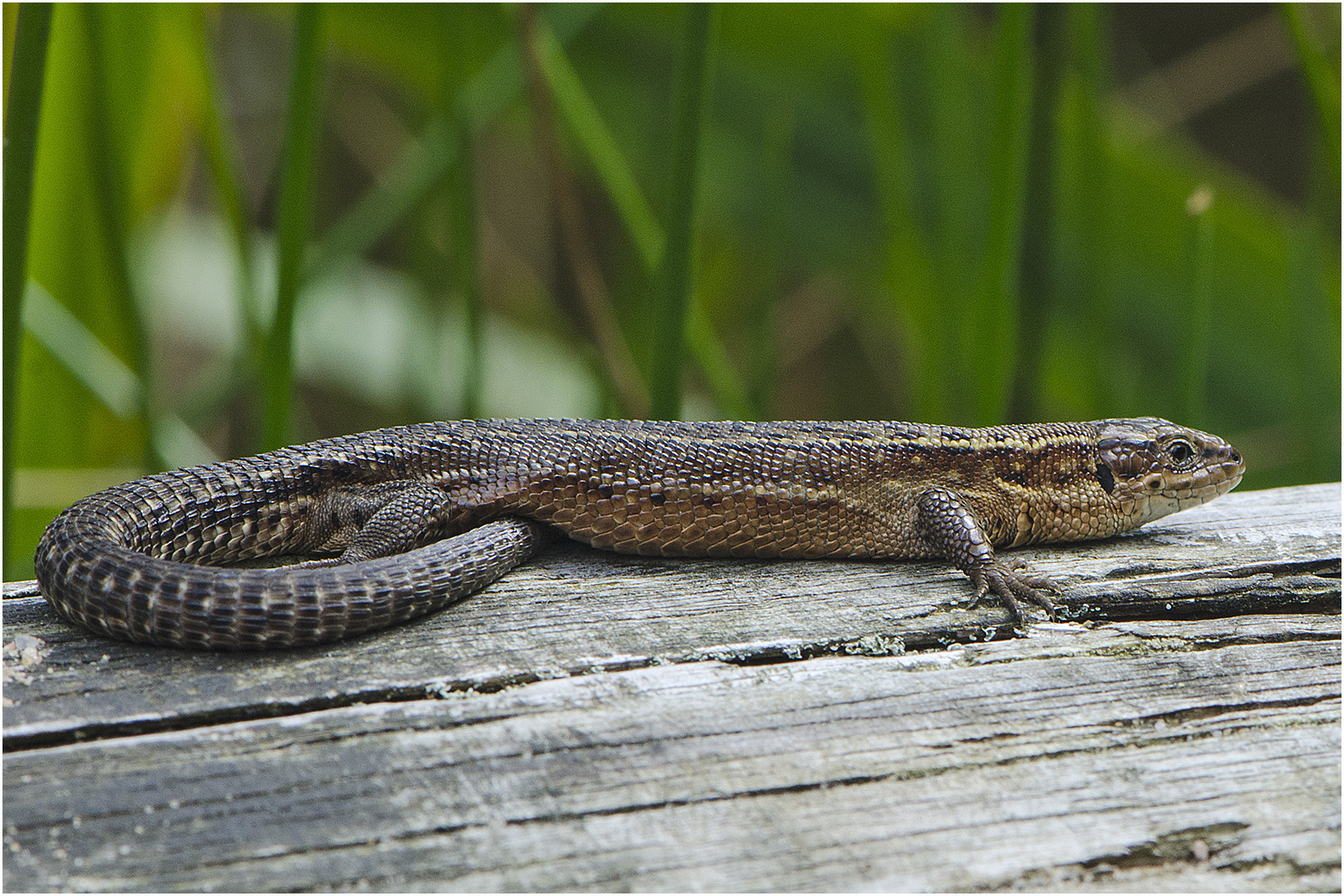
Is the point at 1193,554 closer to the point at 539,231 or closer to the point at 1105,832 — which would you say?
the point at 1105,832

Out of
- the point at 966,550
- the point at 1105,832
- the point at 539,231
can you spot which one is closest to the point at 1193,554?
the point at 966,550

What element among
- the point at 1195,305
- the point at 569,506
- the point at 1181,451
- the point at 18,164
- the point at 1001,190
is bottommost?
the point at 569,506

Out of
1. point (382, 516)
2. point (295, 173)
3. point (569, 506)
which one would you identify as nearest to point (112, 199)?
point (295, 173)

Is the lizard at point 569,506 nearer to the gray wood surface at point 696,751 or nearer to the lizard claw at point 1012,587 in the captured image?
the lizard claw at point 1012,587

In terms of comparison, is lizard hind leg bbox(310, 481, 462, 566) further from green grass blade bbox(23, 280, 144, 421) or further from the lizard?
green grass blade bbox(23, 280, 144, 421)

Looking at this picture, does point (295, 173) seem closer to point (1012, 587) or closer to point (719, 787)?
point (719, 787)

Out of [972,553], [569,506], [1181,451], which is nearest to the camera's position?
[972,553]
